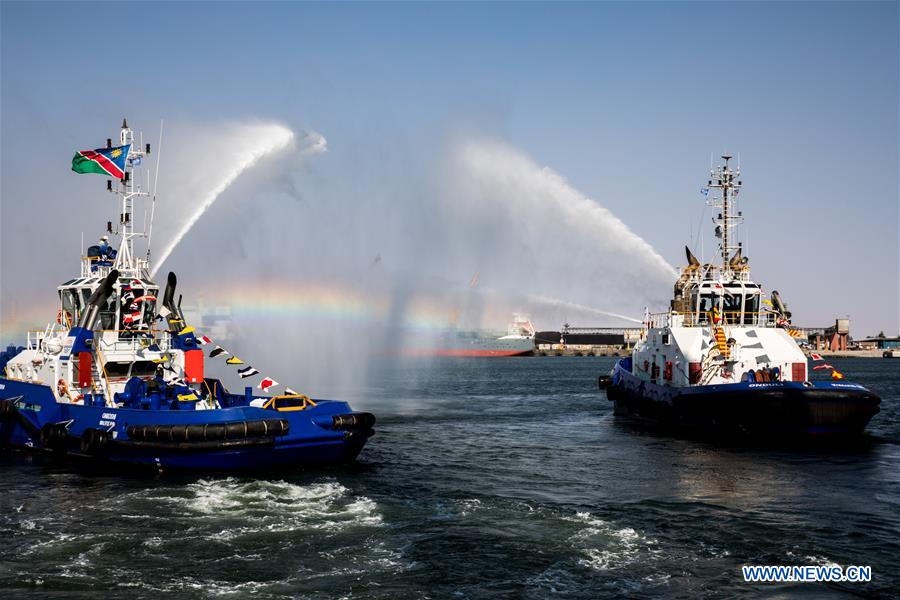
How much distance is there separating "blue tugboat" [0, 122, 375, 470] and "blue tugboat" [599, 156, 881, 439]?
16.4 m

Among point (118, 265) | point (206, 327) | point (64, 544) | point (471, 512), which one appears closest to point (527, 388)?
point (206, 327)

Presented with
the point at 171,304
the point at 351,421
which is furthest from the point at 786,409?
the point at 171,304

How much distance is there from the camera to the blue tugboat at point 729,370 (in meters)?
33.0

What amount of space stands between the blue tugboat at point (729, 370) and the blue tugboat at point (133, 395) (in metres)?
16.4

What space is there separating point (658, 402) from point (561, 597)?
27725 mm

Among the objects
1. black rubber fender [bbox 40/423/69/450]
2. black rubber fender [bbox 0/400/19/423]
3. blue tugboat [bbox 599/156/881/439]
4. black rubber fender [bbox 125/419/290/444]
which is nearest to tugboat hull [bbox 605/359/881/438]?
blue tugboat [bbox 599/156/881/439]

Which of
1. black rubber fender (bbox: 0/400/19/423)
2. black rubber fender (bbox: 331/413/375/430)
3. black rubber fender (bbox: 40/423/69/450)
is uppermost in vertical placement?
black rubber fender (bbox: 331/413/375/430)

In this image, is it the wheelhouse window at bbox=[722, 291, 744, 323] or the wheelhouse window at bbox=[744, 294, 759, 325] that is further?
the wheelhouse window at bbox=[722, 291, 744, 323]

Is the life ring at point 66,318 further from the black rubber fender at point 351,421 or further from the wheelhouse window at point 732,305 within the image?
the wheelhouse window at point 732,305

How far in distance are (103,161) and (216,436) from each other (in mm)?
12576

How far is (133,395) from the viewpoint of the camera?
2675 cm

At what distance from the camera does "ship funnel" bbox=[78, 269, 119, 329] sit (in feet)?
92.9

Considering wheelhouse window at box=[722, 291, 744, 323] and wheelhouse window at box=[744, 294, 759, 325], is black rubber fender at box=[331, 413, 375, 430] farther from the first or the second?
wheelhouse window at box=[744, 294, 759, 325]

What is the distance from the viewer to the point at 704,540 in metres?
18.2
